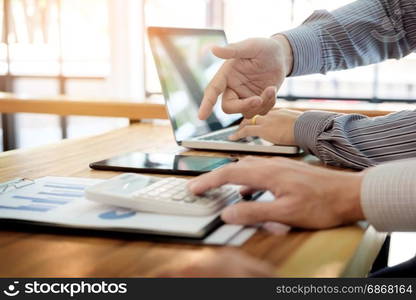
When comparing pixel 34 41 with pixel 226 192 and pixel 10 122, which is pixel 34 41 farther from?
pixel 226 192

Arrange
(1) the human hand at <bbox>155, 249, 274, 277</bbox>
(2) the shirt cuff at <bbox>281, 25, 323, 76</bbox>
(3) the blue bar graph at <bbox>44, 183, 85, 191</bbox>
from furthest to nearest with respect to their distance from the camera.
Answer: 1. (2) the shirt cuff at <bbox>281, 25, 323, 76</bbox>
2. (3) the blue bar graph at <bbox>44, 183, 85, 191</bbox>
3. (1) the human hand at <bbox>155, 249, 274, 277</bbox>

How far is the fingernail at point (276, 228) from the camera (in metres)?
0.65

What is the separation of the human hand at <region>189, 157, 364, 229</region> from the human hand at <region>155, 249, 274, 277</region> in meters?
0.08

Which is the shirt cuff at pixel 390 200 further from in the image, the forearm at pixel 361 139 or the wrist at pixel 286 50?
the wrist at pixel 286 50

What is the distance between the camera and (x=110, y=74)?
227 inches

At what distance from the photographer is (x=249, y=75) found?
1.22m

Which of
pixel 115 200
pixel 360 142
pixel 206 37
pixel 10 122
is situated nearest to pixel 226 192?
pixel 115 200

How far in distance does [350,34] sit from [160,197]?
827 mm

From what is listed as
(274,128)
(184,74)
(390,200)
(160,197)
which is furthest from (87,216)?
(184,74)

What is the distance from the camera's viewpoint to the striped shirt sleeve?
1.33m

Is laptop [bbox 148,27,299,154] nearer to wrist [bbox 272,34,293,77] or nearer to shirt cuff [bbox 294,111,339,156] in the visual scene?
shirt cuff [bbox 294,111,339,156]

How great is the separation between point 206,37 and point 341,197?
0.95 m

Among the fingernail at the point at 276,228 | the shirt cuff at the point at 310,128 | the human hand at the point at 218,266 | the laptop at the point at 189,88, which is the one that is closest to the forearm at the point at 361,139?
the shirt cuff at the point at 310,128

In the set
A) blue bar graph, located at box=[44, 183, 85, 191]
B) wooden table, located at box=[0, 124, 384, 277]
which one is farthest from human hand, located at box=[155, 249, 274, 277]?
blue bar graph, located at box=[44, 183, 85, 191]
